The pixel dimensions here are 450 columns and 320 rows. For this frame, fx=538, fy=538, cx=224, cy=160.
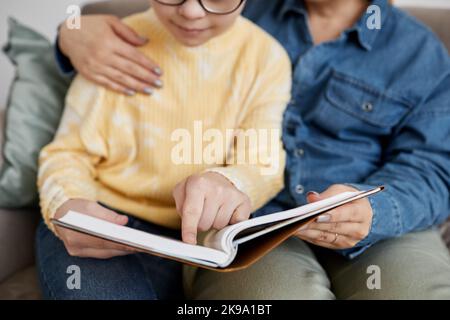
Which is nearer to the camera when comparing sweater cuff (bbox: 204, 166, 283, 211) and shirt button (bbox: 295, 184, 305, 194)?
sweater cuff (bbox: 204, 166, 283, 211)

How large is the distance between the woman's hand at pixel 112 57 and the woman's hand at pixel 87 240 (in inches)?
8.8

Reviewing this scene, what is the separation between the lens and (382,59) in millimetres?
970

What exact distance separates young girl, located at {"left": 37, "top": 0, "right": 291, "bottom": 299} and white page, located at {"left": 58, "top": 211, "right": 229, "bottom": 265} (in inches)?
10.3

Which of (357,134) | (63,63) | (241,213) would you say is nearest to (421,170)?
(357,134)

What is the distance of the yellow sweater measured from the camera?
0.91 meters

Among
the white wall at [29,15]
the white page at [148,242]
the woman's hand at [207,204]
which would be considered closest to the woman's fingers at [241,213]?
the woman's hand at [207,204]

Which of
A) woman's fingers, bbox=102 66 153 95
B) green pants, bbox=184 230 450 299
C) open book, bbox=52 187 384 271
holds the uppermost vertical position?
open book, bbox=52 187 384 271

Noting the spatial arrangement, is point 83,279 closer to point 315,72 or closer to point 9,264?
point 9,264

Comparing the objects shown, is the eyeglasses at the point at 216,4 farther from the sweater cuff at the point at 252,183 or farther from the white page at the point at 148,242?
the white page at the point at 148,242

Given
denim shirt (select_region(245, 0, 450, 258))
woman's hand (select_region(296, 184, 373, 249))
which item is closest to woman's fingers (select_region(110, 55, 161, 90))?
denim shirt (select_region(245, 0, 450, 258))

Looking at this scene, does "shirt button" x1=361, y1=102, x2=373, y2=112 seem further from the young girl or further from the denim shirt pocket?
the young girl

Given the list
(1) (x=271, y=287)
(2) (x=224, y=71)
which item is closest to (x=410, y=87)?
(2) (x=224, y=71)

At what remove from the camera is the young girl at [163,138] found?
2.83 ft

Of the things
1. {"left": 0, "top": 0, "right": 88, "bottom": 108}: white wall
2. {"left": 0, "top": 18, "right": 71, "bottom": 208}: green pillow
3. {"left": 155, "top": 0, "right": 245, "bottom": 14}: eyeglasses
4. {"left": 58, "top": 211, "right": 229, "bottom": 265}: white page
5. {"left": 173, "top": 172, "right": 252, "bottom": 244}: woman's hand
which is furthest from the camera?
{"left": 0, "top": 0, "right": 88, "bottom": 108}: white wall
